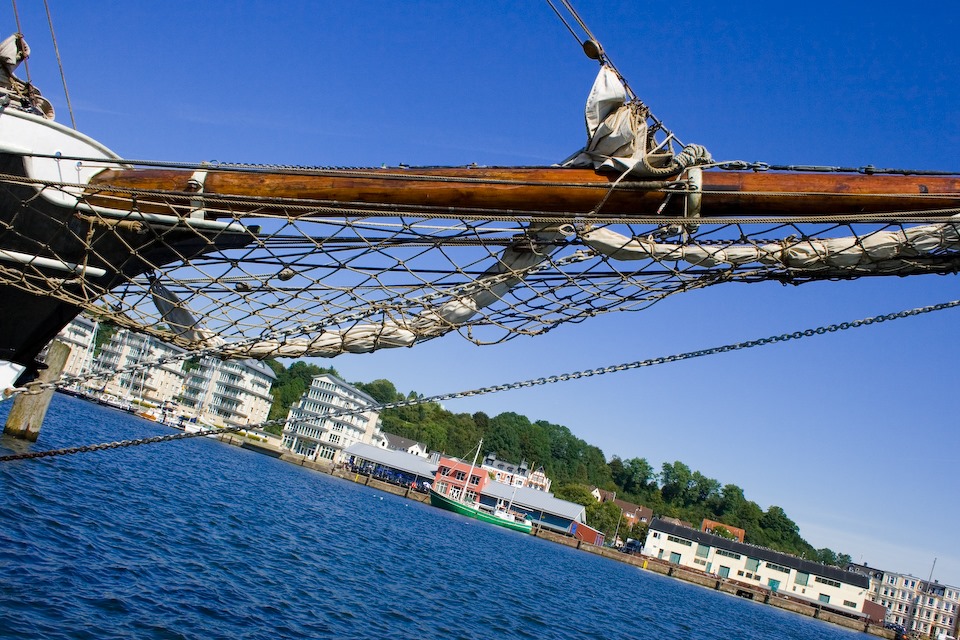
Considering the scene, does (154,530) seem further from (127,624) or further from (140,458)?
(140,458)

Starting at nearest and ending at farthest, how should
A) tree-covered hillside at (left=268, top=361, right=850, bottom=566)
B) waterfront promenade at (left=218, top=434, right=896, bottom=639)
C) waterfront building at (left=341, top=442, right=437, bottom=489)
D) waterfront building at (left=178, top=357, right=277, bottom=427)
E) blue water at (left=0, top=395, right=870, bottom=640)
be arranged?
1. blue water at (left=0, top=395, right=870, bottom=640)
2. waterfront promenade at (left=218, top=434, right=896, bottom=639)
3. waterfront building at (left=341, top=442, right=437, bottom=489)
4. waterfront building at (left=178, top=357, right=277, bottom=427)
5. tree-covered hillside at (left=268, top=361, right=850, bottom=566)

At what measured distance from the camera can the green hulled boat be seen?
74.0 metres

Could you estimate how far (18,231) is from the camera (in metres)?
5.67

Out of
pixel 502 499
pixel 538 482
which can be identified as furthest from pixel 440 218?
pixel 538 482

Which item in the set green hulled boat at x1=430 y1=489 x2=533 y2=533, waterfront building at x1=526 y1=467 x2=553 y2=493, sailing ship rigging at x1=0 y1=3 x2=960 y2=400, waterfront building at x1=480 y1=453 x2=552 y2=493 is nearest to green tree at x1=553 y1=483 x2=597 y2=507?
waterfront building at x1=526 y1=467 x2=553 y2=493

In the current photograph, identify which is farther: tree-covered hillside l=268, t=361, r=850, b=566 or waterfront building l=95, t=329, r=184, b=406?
tree-covered hillside l=268, t=361, r=850, b=566

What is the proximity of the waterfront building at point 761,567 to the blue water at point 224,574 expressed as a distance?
54990 mm

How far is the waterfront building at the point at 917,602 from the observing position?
98.5 metres

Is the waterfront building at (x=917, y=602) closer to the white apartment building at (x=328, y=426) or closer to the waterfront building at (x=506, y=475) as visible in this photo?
the waterfront building at (x=506, y=475)

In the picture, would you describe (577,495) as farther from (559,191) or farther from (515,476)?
(559,191)

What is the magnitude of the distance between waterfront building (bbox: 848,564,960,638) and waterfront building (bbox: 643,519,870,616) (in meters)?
28.4

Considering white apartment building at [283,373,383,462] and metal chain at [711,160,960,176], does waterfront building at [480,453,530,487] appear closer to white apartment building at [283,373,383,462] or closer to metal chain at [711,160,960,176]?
white apartment building at [283,373,383,462]

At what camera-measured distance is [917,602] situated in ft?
334

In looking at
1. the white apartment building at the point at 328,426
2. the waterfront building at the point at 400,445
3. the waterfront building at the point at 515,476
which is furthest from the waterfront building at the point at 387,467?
the waterfront building at the point at 400,445
